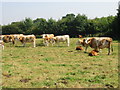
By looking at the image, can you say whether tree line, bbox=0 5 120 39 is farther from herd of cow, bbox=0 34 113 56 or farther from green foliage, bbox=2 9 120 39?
herd of cow, bbox=0 34 113 56

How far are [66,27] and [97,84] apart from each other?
136 feet

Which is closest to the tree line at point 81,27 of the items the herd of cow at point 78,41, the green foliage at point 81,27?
the green foliage at point 81,27

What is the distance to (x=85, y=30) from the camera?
150ft

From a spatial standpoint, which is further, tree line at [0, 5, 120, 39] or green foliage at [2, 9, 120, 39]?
green foliage at [2, 9, 120, 39]

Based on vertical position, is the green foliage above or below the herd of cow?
above

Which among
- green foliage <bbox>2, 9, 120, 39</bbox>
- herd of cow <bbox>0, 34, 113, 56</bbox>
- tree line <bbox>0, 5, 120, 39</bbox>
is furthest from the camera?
green foliage <bbox>2, 9, 120, 39</bbox>

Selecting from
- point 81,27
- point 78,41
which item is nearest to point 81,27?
point 81,27

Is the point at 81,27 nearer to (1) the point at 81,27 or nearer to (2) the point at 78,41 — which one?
(1) the point at 81,27

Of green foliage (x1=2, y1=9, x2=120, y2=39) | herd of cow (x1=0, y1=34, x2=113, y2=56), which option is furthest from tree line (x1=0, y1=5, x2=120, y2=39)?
herd of cow (x1=0, y1=34, x2=113, y2=56)

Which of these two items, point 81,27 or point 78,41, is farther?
point 81,27

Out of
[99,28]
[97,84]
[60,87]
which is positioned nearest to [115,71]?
[97,84]

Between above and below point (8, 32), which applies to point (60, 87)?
below

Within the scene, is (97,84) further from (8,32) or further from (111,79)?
(8,32)

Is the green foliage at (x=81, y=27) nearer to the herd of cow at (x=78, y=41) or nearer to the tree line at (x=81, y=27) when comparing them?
the tree line at (x=81, y=27)
